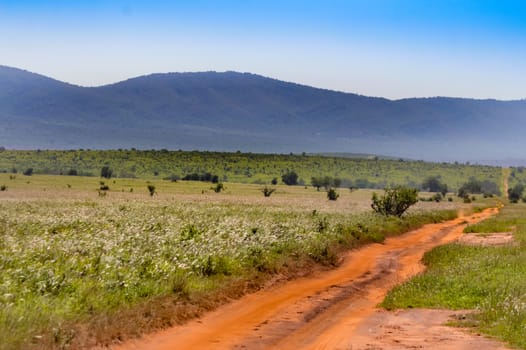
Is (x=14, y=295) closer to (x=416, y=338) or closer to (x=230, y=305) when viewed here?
(x=230, y=305)

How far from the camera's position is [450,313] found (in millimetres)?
15312

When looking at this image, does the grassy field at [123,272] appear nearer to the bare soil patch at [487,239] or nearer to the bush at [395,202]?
the bare soil patch at [487,239]

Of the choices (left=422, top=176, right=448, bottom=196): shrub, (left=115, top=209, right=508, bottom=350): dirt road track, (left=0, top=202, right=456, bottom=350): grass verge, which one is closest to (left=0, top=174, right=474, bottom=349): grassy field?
(left=0, top=202, right=456, bottom=350): grass verge

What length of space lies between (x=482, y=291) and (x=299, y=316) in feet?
15.6

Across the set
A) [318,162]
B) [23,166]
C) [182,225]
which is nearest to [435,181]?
[318,162]

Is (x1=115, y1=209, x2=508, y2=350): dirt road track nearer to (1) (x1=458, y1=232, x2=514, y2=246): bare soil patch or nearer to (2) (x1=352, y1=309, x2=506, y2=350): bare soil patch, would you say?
(2) (x1=352, y1=309, x2=506, y2=350): bare soil patch

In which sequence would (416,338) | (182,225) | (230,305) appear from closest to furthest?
1. (416,338)
2. (230,305)
3. (182,225)

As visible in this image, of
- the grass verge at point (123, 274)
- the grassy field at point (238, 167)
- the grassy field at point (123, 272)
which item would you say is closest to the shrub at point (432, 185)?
the grassy field at point (238, 167)

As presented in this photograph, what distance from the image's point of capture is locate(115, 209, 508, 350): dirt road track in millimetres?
12727

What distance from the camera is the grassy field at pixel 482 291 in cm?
1334

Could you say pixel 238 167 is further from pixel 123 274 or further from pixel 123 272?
pixel 123 274

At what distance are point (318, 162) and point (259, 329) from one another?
5461 inches

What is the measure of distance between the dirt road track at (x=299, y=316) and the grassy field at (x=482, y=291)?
1029 mm

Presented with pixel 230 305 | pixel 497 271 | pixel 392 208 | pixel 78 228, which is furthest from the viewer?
pixel 392 208
